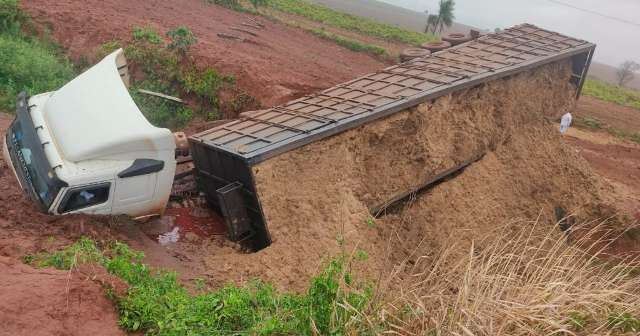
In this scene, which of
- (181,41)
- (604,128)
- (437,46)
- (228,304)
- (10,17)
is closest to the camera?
(228,304)

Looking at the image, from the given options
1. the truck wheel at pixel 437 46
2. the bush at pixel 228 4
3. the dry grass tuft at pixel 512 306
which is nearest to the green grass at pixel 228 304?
the dry grass tuft at pixel 512 306

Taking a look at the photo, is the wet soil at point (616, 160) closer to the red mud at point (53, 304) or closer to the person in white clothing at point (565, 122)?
the person in white clothing at point (565, 122)

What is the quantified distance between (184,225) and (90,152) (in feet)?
7.68

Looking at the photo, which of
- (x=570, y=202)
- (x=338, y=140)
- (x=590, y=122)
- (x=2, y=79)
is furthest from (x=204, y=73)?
(x=590, y=122)

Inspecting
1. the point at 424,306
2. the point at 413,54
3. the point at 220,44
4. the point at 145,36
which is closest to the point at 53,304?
the point at 424,306

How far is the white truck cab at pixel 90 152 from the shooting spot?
24.1ft

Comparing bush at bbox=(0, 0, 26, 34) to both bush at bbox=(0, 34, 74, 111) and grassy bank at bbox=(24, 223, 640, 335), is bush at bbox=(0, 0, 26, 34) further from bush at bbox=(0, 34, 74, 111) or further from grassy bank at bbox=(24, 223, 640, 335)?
grassy bank at bbox=(24, 223, 640, 335)

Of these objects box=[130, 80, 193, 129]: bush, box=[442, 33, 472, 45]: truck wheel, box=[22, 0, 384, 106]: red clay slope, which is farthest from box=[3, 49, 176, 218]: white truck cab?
box=[442, 33, 472, 45]: truck wheel

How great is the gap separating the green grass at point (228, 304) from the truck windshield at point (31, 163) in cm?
98

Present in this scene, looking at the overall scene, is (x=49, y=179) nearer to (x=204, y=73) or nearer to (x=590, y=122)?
(x=204, y=73)

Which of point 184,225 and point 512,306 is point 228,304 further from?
point 184,225

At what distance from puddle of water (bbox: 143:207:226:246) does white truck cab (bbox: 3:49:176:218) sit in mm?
508

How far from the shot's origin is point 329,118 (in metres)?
9.12

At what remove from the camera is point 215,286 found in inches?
291
